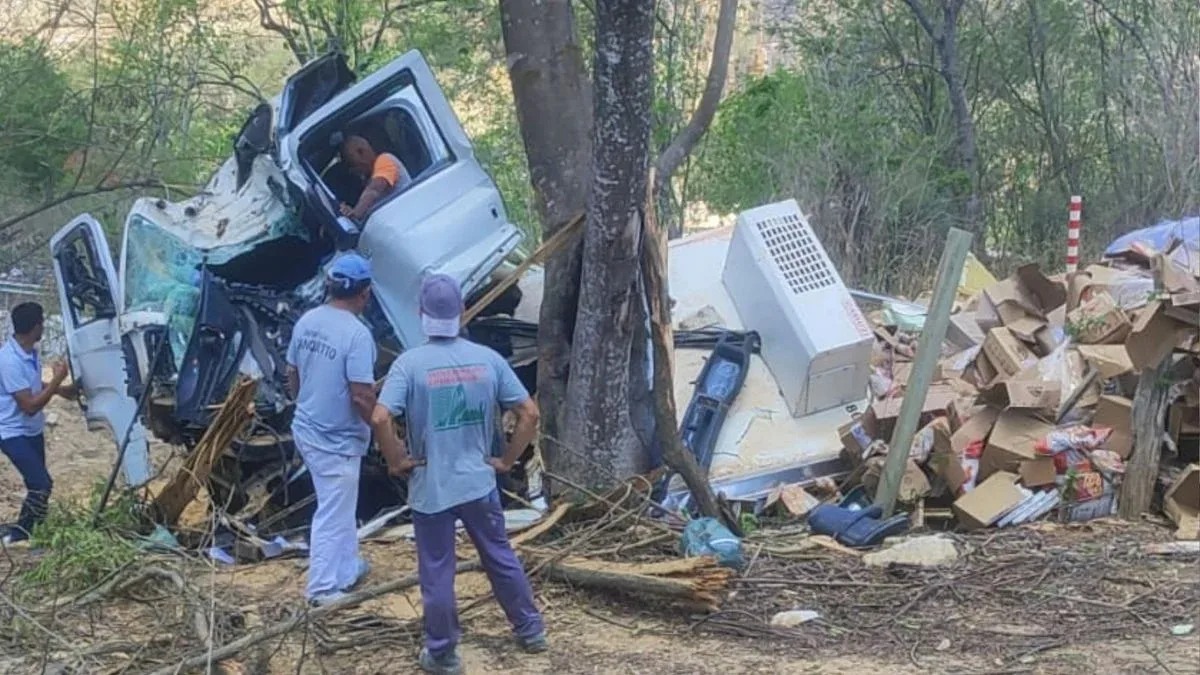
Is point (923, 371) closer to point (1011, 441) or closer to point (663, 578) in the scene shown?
point (1011, 441)

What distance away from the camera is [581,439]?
22.4ft

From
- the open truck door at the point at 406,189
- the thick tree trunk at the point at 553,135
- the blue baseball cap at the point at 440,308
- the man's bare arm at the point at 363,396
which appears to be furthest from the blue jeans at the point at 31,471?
the blue baseball cap at the point at 440,308

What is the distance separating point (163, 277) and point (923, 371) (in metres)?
4.16

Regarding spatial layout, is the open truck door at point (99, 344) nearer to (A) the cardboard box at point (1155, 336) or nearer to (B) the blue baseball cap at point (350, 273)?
(B) the blue baseball cap at point (350, 273)

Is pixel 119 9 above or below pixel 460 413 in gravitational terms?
above

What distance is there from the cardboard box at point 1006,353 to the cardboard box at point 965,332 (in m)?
0.38

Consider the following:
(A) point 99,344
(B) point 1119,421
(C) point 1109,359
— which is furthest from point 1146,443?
(A) point 99,344

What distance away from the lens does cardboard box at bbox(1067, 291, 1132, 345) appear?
746cm

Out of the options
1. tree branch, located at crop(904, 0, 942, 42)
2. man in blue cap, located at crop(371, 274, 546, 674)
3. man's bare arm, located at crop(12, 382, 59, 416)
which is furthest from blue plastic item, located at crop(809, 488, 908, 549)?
tree branch, located at crop(904, 0, 942, 42)

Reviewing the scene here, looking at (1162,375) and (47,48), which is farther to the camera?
(47,48)

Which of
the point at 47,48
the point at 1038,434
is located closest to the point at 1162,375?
the point at 1038,434

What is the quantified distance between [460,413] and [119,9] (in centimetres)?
1133

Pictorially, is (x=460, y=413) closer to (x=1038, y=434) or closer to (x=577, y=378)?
(x=577, y=378)

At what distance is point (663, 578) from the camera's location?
5535mm
